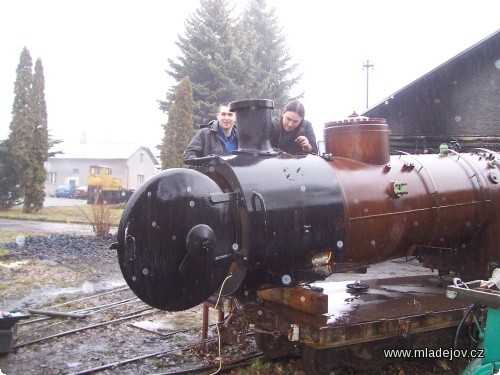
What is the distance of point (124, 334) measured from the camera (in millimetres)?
7148

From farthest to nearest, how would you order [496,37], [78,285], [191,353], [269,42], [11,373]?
[269,42] → [496,37] → [78,285] → [191,353] → [11,373]

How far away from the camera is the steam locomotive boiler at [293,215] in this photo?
3854mm

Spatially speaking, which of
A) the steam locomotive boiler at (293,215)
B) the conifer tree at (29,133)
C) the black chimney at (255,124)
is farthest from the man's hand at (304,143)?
the conifer tree at (29,133)

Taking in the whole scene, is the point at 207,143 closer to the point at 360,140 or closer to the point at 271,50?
the point at 360,140

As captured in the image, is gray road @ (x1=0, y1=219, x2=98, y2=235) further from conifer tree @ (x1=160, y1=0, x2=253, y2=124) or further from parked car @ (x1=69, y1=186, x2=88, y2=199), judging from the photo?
parked car @ (x1=69, y1=186, x2=88, y2=199)

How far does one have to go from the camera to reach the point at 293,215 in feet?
14.5

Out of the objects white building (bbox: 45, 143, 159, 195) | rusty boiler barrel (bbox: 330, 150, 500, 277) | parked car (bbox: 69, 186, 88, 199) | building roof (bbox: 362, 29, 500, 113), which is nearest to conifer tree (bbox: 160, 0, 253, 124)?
building roof (bbox: 362, 29, 500, 113)

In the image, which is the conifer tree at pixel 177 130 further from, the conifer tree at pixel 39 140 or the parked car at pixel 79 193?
the parked car at pixel 79 193

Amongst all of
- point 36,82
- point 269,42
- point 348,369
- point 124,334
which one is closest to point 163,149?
point 36,82

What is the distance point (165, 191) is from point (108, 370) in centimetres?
292

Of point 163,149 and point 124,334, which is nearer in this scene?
point 124,334

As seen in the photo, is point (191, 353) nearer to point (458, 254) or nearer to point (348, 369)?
point (348, 369)

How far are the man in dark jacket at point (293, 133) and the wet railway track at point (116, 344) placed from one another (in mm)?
2251

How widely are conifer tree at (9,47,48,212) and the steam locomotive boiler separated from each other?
2264 cm
